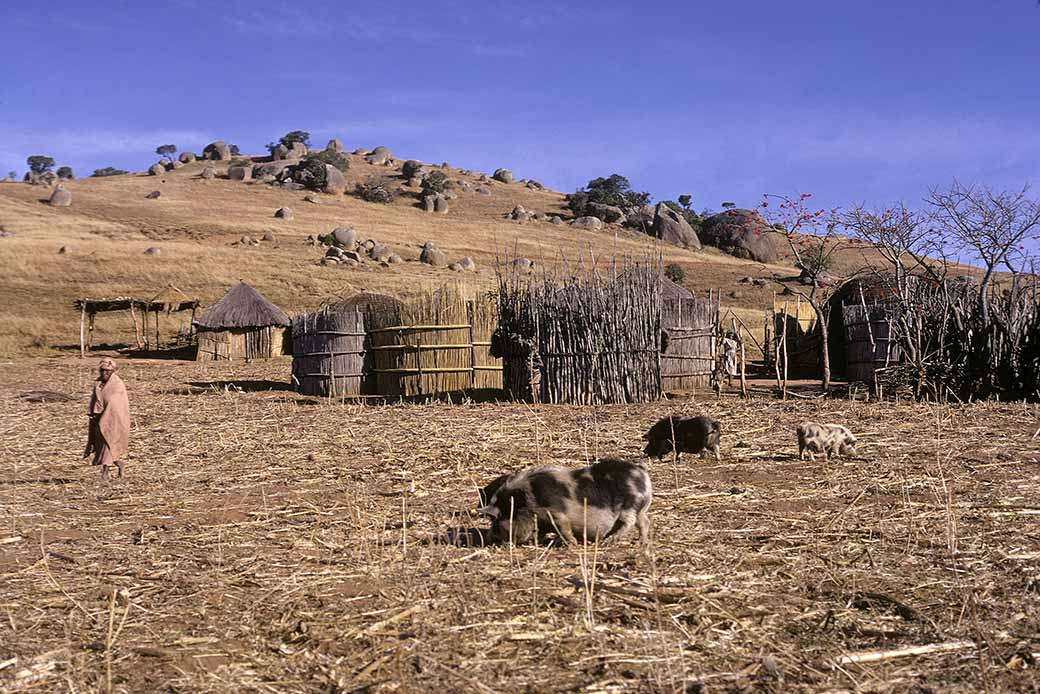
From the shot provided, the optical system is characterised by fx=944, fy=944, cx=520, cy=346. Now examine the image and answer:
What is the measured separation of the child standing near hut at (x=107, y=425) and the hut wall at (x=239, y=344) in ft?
64.7

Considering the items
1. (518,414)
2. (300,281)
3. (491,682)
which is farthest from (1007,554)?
(300,281)

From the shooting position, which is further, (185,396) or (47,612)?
(185,396)

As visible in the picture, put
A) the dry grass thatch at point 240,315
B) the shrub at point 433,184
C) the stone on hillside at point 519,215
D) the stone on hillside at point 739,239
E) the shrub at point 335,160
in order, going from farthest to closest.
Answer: the shrub at point 335,160
the shrub at point 433,184
the stone on hillside at point 519,215
the stone on hillside at point 739,239
the dry grass thatch at point 240,315

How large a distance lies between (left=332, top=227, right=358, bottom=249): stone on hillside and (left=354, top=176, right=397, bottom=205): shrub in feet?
69.7

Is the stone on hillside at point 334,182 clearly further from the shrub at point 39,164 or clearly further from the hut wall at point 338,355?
the hut wall at point 338,355

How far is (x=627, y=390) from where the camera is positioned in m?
14.0

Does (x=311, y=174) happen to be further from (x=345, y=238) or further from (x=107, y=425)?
(x=107, y=425)

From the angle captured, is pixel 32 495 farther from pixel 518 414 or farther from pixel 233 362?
pixel 233 362

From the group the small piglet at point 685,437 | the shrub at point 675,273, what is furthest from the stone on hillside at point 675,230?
the small piglet at point 685,437

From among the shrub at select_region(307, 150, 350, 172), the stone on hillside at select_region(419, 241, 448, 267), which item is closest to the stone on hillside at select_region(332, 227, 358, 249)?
the stone on hillside at select_region(419, 241, 448, 267)

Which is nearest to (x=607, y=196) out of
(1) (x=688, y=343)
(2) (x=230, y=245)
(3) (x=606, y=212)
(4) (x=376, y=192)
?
(3) (x=606, y=212)

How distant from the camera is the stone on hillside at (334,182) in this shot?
69.9 m

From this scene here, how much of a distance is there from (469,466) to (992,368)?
8968mm

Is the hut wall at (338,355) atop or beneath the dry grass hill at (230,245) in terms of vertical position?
beneath
